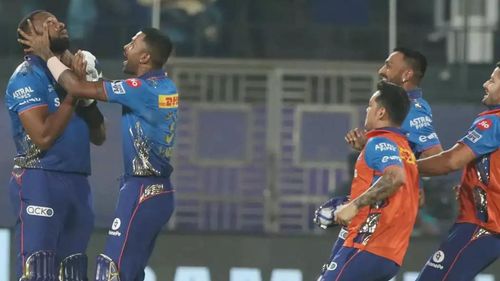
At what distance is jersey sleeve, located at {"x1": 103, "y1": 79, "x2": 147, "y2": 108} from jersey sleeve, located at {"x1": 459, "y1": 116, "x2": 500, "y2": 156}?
2.07 m

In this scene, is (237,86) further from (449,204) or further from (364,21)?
(449,204)

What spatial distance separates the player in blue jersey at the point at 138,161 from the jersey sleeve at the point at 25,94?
0.61 ft

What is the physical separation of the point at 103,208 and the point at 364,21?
3.13m

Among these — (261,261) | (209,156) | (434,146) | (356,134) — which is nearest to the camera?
(356,134)

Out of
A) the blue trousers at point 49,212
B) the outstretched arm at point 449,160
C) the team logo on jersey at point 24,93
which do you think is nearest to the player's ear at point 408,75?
the outstretched arm at point 449,160

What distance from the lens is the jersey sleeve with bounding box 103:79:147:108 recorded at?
9680 millimetres

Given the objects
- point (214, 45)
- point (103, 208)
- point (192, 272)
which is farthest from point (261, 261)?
point (214, 45)

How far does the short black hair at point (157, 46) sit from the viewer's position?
9961mm

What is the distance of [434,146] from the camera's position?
1059 cm

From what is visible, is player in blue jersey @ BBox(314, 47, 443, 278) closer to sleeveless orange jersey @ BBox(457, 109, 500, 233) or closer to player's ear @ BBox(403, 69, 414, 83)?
player's ear @ BBox(403, 69, 414, 83)

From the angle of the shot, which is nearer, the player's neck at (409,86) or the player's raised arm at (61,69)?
the player's raised arm at (61,69)

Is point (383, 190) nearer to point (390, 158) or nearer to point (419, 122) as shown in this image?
point (390, 158)

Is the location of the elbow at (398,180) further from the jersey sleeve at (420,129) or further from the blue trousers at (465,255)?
the jersey sleeve at (420,129)

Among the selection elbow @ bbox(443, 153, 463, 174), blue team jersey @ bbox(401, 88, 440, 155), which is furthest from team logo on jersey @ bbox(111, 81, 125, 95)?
elbow @ bbox(443, 153, 463, 174)
